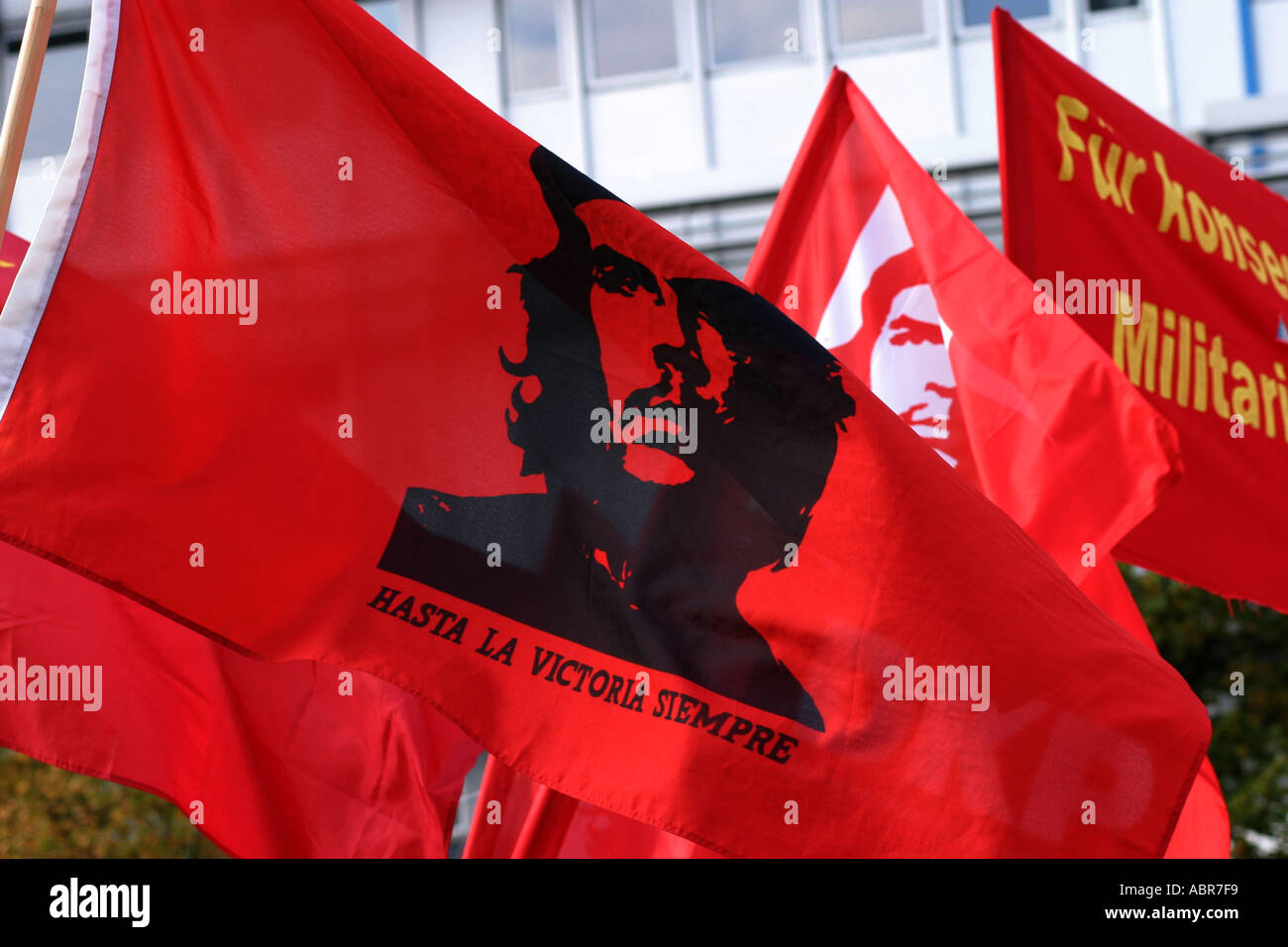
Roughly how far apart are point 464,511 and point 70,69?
1478 cm

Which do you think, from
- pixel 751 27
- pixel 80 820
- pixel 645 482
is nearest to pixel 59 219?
pixel 645 482

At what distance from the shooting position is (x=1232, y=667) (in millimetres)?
12469

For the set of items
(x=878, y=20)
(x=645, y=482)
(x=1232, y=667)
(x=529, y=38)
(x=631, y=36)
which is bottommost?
(x=1232, y=667)

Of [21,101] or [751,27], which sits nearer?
[21,101]

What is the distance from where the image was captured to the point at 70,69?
54.5 ft

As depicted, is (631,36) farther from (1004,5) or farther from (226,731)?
(226,731)

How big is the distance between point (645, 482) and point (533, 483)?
0.27 metres

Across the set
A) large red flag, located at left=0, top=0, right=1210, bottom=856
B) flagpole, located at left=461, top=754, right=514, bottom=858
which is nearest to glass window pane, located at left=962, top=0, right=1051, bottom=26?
flagpole, located at left=461, top=754, right=514, bottom=858

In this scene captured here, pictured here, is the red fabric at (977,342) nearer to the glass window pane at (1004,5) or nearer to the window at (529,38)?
the glass window pane at (1004,5)

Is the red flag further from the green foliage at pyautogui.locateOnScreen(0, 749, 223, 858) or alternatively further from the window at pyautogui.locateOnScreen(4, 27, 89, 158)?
the window at pyautogui.locateOnScreen(4, 27, 89, 158)

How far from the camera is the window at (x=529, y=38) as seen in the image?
52.6 ft

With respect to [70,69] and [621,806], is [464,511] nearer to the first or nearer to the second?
[621,806]

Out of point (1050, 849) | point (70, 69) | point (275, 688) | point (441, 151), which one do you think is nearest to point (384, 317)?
point (441, 151)

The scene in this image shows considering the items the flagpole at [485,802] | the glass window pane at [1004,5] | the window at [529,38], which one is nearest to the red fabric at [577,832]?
the flagpole at [485,802]
